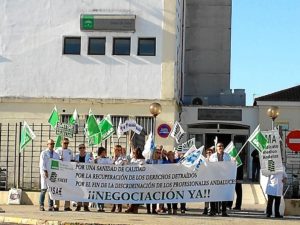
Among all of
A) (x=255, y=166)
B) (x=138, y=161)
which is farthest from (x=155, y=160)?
(x=255, y=166)

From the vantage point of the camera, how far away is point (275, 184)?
1753cm

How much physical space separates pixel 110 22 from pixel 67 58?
2716 millimetres

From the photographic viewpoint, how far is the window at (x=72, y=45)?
100ft

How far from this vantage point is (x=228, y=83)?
4234 cm

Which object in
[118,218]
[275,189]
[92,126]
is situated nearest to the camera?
[118,218]

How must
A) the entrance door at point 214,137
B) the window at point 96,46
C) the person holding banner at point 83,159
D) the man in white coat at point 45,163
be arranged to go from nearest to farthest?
the man in white coat at point 45,163
the person holding banner at point 83,159
the window at point 96,46
the entrance door at point 214,137

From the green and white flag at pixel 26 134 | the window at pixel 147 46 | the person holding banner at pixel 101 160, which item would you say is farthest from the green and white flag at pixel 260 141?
the window at pixel 147 46

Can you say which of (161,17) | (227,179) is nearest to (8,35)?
(161,17)

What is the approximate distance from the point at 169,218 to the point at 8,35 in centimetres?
1765

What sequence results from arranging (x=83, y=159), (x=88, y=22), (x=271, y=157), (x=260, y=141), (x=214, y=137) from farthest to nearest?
(x=214, y=137) < (x=88, y=22) < (x=260, y=141) < (x=83, y=159) < (x=271, y=157)

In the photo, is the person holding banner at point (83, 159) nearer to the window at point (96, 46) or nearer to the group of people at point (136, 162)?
the group of people at point (136, 162)

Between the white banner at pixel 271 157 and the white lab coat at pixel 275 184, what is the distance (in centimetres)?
12

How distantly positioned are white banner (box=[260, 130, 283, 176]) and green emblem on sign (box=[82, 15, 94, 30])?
13961mm

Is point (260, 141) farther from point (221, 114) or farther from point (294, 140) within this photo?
point (221, 114)
